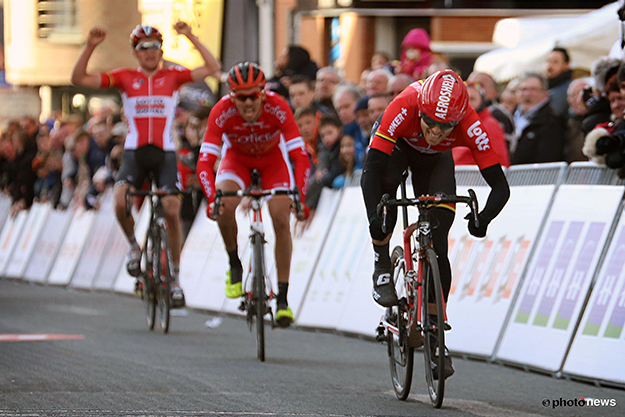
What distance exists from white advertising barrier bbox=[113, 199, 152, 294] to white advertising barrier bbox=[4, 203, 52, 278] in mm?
3818

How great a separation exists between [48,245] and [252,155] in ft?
34.7

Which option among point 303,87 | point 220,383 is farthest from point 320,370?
point 303,87

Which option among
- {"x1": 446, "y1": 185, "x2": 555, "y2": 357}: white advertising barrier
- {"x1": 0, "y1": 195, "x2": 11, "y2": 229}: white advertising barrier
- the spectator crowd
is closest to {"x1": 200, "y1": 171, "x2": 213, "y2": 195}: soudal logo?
the spectator crowd

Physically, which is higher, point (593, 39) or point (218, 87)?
point (593, 39)

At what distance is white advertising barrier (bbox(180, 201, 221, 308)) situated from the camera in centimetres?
1498

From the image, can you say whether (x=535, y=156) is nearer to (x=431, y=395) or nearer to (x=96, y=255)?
(x=431, y=395)

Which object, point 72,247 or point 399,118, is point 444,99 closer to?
point 399,118

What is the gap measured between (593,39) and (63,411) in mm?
10288

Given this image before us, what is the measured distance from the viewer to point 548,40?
52.8 ft

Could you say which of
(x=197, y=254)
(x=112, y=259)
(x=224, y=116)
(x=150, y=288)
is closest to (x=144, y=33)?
(x=224, y=116)

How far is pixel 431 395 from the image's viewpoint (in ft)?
23.9

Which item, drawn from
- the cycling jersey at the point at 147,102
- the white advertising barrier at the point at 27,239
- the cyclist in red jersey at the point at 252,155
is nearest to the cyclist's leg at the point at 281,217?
the cyclist in red jersey at the point at 252,155

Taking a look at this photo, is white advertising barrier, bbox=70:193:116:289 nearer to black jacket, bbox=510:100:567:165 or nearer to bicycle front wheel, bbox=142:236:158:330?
bicycle front wheel, bbox=142:236:158:330

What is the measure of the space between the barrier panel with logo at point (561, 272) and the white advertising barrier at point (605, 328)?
0.36 ft
